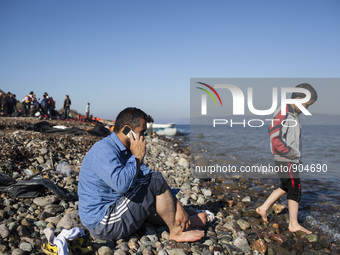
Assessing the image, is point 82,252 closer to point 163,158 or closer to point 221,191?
point 221,191

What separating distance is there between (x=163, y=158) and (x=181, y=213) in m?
7.30

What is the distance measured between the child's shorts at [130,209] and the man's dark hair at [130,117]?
711mm

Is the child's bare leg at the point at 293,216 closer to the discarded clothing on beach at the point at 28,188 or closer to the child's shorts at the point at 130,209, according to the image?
the child's shorts at the point at 130,209

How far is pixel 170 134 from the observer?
25.2 metres

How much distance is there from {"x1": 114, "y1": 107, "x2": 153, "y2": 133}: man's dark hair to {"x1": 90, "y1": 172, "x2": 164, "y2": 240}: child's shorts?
711mm

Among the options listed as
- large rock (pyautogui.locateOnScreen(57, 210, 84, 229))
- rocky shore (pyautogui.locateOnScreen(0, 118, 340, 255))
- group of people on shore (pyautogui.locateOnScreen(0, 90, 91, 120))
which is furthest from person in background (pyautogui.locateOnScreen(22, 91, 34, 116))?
large rock (pyautogui.locateOnScreen(57, 210, 84, 229))

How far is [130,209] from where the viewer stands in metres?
3.14

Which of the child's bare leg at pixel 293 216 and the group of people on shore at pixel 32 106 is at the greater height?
the group of people on shore at pixel 32 106

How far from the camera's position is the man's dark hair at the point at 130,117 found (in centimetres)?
313

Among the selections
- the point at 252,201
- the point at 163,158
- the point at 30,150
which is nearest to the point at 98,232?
the point at 252,201


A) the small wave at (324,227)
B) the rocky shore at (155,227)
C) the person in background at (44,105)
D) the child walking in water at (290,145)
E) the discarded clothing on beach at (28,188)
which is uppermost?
A: the person in background at (44,105)

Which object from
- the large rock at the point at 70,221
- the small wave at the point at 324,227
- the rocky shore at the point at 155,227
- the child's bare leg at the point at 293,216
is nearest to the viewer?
the rocky shore at the point at 155,227

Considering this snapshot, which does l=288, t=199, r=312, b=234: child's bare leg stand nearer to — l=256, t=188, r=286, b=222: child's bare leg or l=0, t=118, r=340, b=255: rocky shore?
l=0, t=118, r=340, b=255: rocky shore

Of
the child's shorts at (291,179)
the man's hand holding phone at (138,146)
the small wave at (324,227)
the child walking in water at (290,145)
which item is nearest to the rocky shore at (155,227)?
the small wave at (324,227)
